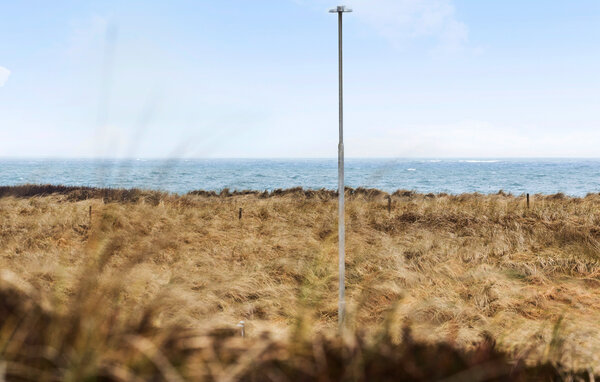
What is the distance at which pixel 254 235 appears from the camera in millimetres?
16297

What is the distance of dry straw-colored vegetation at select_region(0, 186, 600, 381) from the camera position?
1.09 m

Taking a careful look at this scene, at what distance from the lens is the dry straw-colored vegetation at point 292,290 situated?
3.58 ft

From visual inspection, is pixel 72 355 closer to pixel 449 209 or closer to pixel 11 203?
pixel 449 209

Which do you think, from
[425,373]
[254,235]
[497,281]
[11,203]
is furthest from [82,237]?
[425,373]

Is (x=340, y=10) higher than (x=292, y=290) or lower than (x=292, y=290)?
higher

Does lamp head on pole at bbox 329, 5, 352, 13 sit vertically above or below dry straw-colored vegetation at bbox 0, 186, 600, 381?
above

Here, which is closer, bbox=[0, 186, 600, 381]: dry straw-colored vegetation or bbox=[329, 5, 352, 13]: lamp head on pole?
bbox=[0, 186, 600, 381]: dry straw-colored vegetation

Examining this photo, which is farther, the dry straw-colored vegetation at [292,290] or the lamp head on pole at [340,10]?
the lamp head on pole at [340,10]

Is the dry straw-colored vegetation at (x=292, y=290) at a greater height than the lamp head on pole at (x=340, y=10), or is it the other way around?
the lamp head on pole at (x=340, y=10)

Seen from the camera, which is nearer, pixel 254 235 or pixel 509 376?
pixel 509 376

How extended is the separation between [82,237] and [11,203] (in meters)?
8.95

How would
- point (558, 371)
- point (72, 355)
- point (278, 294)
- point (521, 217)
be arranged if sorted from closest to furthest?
1. point (72, 355)
2. point (558, 371)
3. point (278, 294)
4. point (521, 217)

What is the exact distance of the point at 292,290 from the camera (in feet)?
34.9

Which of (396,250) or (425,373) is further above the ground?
(425,373)
